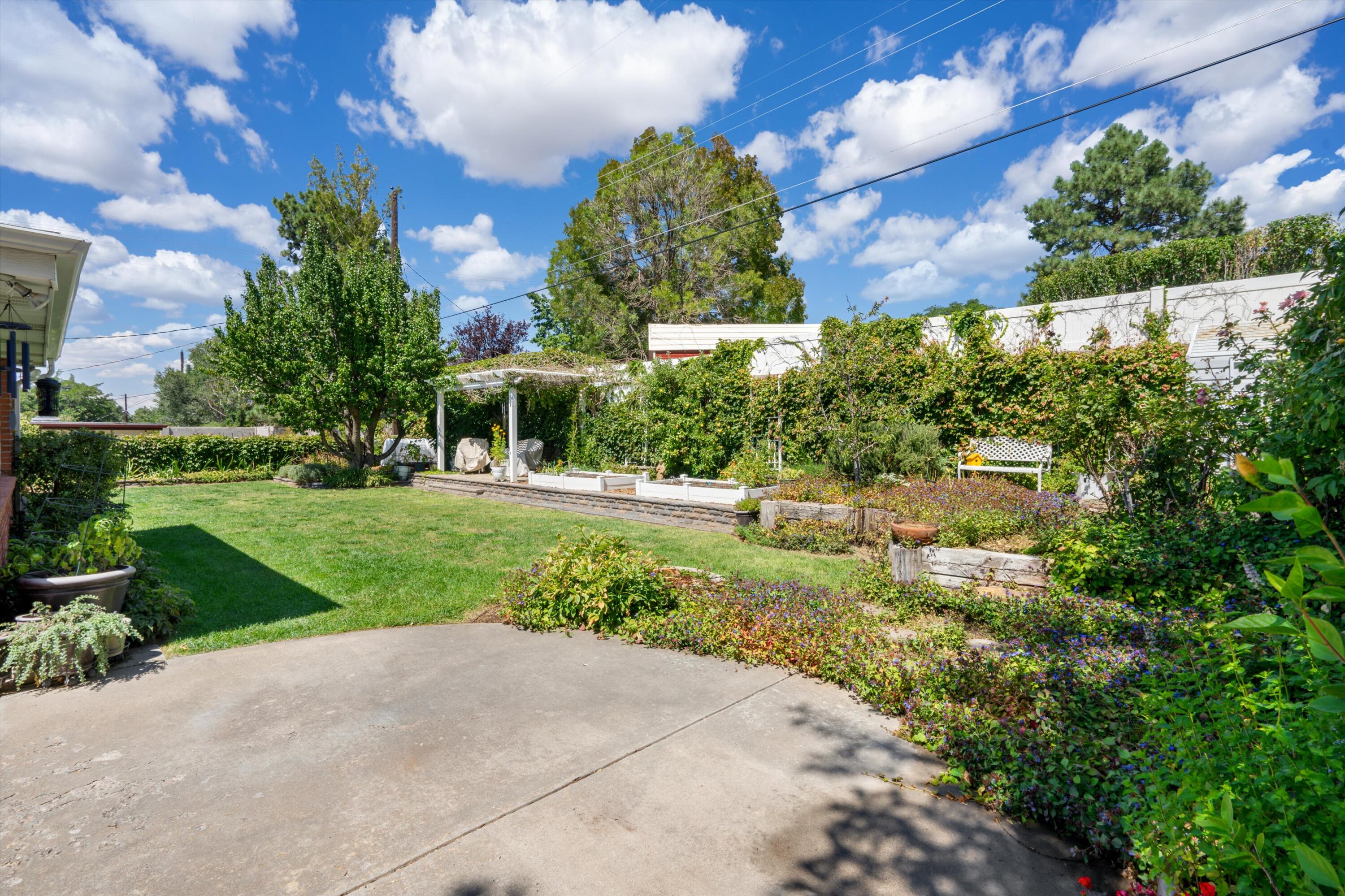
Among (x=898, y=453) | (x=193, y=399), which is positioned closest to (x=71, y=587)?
(x=898, y=453)

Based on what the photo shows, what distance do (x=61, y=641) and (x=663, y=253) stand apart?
25237 mm

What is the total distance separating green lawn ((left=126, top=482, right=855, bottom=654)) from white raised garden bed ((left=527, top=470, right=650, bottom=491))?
44.4 inches

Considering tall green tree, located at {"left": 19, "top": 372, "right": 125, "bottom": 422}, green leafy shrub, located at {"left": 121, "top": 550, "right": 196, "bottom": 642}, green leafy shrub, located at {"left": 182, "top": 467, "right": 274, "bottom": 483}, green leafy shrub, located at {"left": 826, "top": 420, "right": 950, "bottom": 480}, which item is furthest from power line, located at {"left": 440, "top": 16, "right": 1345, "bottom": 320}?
tall green tree, located at {"left": 19, "top": 372, "right": 125, "bottom": 422}

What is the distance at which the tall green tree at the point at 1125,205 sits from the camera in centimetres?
2470

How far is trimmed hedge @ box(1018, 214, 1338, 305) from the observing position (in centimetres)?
1645

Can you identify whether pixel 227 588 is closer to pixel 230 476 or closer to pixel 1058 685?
pixel 1058 685

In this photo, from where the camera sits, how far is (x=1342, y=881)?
43.8 inches

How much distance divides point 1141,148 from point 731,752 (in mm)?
32884

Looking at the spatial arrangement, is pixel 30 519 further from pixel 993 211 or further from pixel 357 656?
pixel 993 211

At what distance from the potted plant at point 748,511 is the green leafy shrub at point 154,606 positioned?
690 cm

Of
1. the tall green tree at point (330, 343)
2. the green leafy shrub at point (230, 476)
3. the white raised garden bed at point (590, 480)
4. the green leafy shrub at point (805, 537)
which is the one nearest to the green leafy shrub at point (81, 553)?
the green leafy shrub at point (805, 537)

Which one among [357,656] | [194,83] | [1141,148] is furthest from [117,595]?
[1141,148]

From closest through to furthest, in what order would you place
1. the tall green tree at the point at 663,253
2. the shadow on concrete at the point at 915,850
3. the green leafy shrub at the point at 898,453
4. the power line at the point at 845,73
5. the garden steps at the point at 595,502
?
the shadow on concrete at the point at 915,850 → the power line at the point at 845,73 → the green leafy shrub at the point at 898,453 → the garden steps at the point at 595,502 → the tall green tree at the point at 663,253

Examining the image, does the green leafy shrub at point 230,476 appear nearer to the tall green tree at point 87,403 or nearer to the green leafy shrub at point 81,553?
the green leafy shrub at point 81,553
